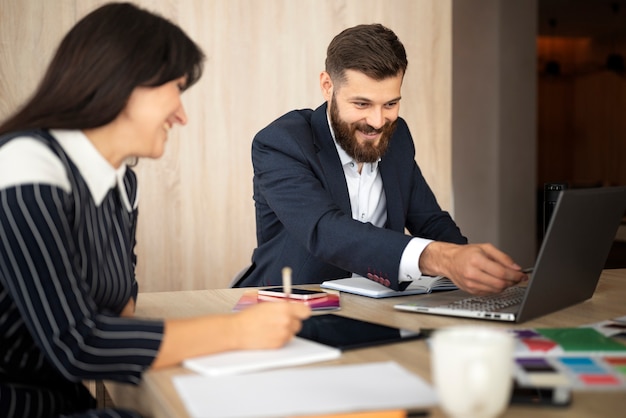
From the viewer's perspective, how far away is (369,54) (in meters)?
2.23

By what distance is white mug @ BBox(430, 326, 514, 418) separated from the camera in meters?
0.76

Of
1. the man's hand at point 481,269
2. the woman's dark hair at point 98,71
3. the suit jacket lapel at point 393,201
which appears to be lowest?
the man's hand at point 481,269

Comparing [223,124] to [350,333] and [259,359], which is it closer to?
[350,333]

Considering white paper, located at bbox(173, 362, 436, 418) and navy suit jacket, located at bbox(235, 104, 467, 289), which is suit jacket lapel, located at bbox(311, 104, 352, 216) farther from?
white paper, located at bbox(173, 362, 436, 418)

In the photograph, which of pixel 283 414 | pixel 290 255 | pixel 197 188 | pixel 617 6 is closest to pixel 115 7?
pixel 283 414

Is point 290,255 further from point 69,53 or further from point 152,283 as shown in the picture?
point 152,283

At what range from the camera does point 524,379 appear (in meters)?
0.99

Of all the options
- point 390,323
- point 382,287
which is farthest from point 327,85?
point 390,323

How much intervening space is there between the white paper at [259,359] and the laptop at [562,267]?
1.36 feet

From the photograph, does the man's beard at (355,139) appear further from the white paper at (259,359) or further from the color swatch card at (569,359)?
the white paper at (259,359)

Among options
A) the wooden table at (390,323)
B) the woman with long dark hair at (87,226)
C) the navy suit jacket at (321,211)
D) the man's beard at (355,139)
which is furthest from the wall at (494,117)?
the woman with long dark hair at (87,226)

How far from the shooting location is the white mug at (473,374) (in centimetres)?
76

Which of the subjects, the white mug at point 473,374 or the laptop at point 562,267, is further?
the laptop at point 562,267

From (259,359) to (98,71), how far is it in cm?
52
